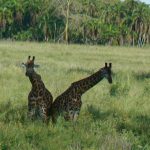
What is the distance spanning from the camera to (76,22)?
90.6 m

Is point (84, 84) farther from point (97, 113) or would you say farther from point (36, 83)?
point (97, 113)

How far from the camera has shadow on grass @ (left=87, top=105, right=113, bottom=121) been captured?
9633 millimetres

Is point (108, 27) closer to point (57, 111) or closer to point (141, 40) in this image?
point (141, 40)

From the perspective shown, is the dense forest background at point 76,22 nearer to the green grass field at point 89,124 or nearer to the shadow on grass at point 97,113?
the green grass field at point 89,124

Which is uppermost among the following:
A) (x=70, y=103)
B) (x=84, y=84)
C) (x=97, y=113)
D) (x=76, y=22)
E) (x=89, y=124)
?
(x=84, y=84)

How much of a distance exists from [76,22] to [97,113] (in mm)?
81327

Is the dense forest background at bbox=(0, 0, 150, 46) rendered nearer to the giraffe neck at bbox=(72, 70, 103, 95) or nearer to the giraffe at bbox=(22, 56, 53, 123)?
the giraffe neck at bbox=(72, 70, 103, 95)

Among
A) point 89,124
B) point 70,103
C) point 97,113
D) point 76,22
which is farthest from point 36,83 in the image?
point 76,22

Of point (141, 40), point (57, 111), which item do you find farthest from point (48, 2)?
point (57, 111)

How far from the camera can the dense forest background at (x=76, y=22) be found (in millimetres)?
87312

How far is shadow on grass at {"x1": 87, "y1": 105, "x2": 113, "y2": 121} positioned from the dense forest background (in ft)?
229

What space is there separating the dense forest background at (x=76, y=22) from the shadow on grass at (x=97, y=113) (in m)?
69.8

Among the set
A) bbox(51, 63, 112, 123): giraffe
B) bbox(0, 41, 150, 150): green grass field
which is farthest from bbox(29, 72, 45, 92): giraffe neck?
bbox(0, 41, 150, 150): green grass field

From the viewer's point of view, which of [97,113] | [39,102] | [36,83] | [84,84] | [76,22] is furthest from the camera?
[76,22]
